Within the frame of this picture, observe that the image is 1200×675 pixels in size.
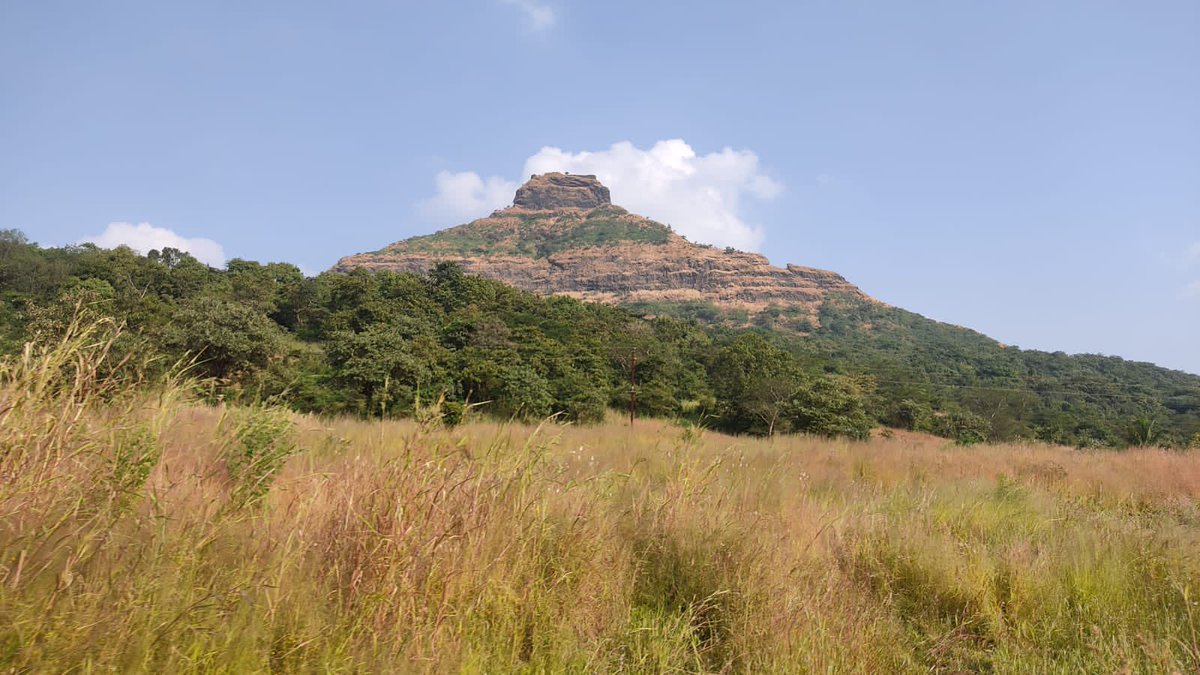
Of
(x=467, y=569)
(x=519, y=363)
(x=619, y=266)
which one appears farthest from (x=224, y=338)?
(x=619, y=266)

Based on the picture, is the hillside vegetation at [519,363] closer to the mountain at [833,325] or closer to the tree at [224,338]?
the tree at [224,338]

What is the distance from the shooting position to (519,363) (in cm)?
3266

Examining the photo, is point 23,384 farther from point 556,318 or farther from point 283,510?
point 556,318

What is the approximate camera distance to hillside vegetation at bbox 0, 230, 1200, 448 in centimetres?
2498

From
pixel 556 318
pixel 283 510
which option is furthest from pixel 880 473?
pixel 556 318

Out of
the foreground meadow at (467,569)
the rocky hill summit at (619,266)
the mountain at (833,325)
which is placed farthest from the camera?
the rocky hill summit at (619,266)

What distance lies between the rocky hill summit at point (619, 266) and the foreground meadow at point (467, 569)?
135 m

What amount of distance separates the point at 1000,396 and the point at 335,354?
54385 mm

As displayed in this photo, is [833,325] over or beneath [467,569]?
over

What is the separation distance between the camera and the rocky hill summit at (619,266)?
5965 inches

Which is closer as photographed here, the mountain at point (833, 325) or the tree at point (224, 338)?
the tree at point (224, 338)

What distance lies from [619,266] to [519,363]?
429 ft

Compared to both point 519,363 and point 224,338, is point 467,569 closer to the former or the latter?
point 224,338

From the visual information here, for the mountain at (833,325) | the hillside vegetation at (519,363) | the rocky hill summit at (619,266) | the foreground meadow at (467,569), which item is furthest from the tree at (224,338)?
the rocky hill summit at (619,266)
